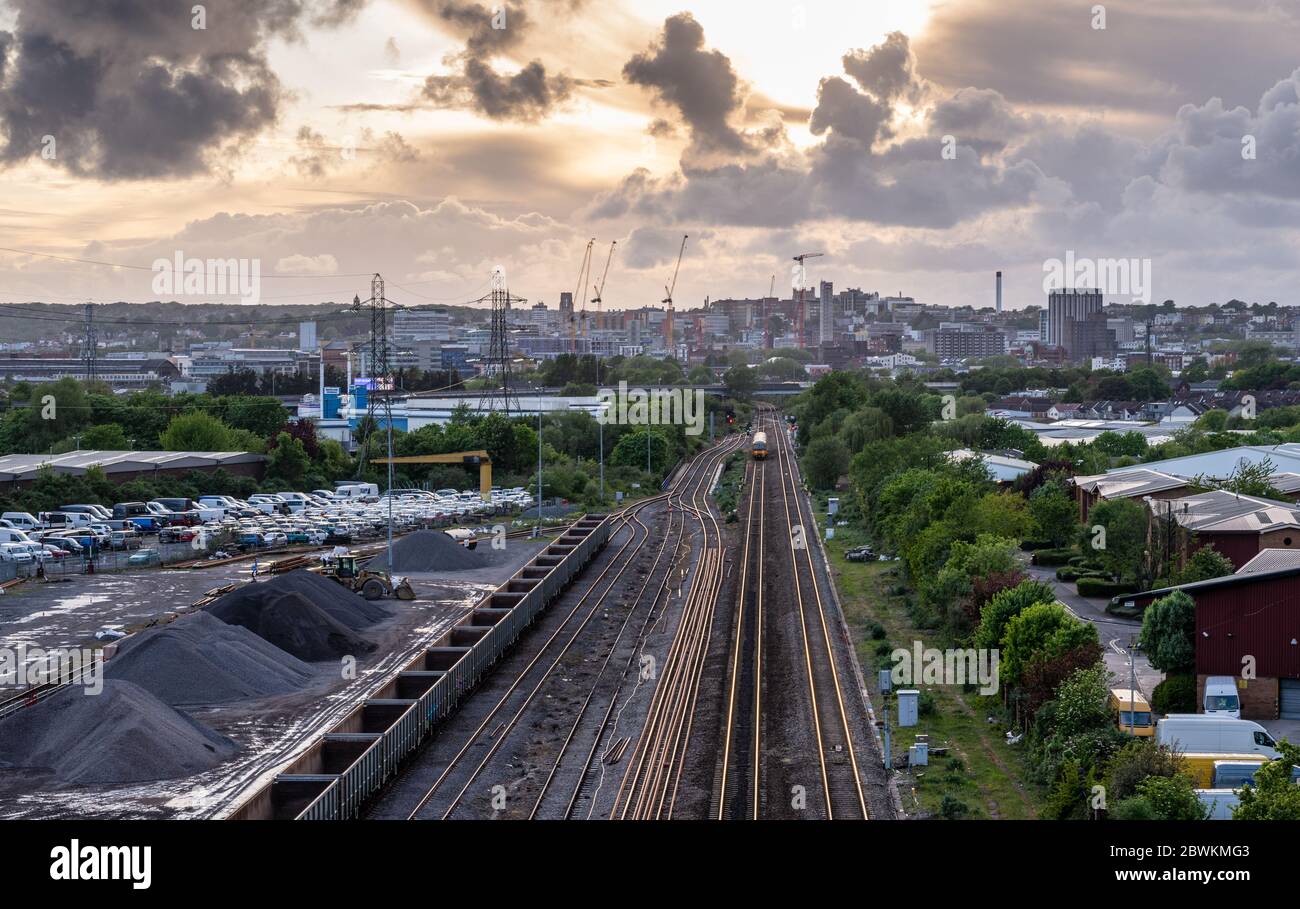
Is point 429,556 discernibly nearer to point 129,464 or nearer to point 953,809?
point 129,464

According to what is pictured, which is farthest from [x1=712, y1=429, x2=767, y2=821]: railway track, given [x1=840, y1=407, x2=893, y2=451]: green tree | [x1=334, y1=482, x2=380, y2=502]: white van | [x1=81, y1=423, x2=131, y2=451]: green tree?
[x1=81, y1=423, x2=131, y2=451]: green tree

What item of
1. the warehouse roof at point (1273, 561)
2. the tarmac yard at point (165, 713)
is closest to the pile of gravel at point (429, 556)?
the tarmac yard at point (165, 713)

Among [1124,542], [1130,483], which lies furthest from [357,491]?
[1124,542]

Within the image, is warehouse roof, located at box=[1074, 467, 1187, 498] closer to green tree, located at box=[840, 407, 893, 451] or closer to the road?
the road

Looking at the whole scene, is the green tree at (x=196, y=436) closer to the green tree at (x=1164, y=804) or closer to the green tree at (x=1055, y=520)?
the green tree at (x=1055, y=520)
